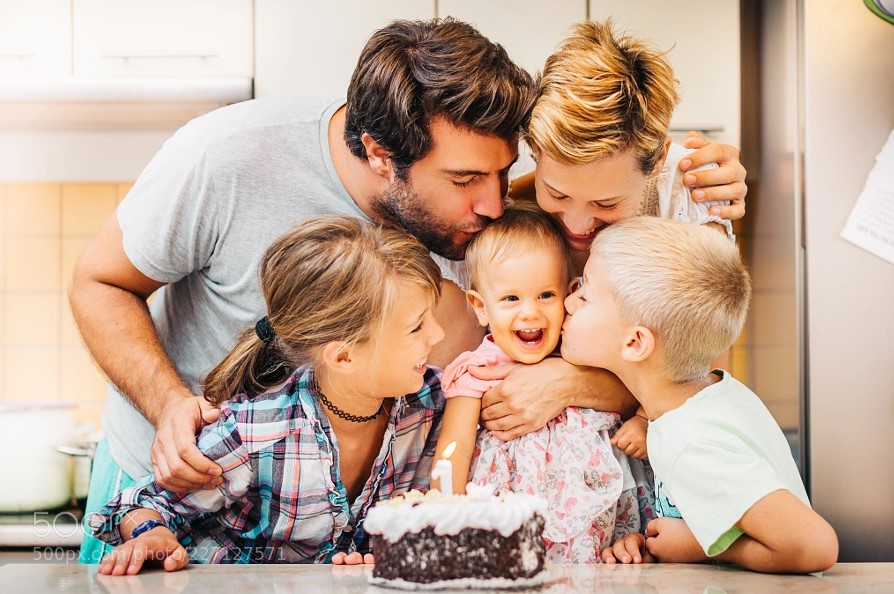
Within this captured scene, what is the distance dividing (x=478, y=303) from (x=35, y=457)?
54.4 inches

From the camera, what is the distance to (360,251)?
131cm

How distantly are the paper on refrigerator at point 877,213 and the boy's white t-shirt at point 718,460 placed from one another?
888 mm

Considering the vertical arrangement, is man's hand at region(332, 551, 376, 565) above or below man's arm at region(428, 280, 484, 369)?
below

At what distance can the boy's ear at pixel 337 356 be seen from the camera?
1.30 metres

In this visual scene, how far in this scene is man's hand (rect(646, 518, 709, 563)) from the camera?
1264 millimetres

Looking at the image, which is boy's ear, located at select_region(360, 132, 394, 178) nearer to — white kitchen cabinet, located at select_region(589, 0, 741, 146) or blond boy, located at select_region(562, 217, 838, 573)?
blond boy, located at select_region(562, 217, 838, 573)

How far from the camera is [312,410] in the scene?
1.35 meters

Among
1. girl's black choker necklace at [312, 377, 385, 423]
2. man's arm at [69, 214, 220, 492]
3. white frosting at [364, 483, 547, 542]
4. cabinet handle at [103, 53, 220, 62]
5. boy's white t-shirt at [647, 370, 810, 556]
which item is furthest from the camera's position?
cabinet handle at [103, 53, 220, 62]

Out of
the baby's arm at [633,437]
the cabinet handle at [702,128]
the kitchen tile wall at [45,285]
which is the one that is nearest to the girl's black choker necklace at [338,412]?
the baby's arm at [633,437]

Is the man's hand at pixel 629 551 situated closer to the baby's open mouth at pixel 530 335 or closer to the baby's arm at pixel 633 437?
the baby's arm at pixel 633 437

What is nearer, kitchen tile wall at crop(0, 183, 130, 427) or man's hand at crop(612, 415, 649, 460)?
man's hand at crop(612, 415, 649, 460)

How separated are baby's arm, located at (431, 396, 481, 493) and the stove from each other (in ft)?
3.75

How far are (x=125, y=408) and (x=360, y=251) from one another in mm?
610

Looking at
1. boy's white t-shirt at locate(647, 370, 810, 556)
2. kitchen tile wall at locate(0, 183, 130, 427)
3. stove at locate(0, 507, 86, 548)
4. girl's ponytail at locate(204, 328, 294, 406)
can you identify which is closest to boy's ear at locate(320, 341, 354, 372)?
girl's ponytail at locate(204, 328, 294, 406)
